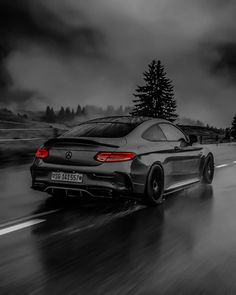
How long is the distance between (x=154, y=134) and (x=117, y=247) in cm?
309

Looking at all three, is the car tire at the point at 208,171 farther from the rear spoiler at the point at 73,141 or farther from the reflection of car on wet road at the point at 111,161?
the rear spoiler at the point at 73,141

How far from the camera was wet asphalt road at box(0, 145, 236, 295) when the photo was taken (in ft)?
12.2

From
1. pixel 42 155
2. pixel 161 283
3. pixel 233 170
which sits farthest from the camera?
pixel 233 170

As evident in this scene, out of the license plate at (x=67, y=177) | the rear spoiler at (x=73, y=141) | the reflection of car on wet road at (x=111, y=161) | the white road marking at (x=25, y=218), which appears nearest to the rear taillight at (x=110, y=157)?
the reflection of car on wet road at (x=111, y=161)

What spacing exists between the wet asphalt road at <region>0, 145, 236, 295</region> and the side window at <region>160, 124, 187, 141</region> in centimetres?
105

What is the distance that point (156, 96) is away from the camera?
71625 mm

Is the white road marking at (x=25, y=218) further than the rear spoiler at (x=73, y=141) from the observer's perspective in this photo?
No

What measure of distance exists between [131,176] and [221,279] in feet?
9.79

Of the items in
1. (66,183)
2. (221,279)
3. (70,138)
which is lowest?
(221,279)

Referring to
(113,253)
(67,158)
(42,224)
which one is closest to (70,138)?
(67,158)

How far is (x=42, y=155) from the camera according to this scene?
23.3 feet

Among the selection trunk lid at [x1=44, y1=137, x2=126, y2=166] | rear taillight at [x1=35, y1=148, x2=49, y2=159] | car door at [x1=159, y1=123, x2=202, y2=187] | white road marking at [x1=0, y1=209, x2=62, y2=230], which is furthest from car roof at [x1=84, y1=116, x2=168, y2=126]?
white road marking at [x1=0, y1=209, x2=62, y2=230]

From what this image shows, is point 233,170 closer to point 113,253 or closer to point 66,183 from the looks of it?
point 66,183

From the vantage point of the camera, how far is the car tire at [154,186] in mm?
7058
